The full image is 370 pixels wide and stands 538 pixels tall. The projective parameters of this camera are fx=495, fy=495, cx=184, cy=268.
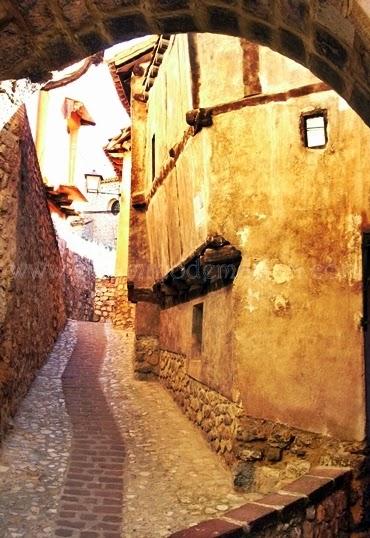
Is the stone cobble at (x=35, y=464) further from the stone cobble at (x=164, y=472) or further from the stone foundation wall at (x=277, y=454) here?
the stone foundation wall at (x=277, y=454)

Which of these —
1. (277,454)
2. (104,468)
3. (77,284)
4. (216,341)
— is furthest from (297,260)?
(77,284)

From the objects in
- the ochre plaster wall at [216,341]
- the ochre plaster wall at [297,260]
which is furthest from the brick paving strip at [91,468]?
the ochre plaster wall at [297,260]

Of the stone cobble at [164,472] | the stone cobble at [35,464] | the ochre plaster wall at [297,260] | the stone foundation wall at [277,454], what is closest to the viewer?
the stone cobble at [35,464]

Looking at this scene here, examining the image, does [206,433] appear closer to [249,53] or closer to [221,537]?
[221,537]

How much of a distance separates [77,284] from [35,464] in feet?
47.3

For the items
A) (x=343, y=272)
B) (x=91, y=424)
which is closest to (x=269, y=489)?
(x=343, y=272)

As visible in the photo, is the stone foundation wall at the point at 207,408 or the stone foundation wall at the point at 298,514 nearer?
the stone foundation wall at the point at 298,514

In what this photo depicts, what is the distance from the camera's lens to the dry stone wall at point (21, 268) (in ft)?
19.4

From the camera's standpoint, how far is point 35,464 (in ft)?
18.0

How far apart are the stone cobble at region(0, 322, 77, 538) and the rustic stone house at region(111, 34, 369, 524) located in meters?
1.92

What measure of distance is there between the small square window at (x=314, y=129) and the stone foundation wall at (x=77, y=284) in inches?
476

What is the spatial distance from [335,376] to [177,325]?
424 centimetres

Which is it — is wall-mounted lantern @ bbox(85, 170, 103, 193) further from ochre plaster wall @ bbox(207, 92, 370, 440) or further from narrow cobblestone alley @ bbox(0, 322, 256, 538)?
ochre plaster wall @ bbox(207, 92, 370, 440)

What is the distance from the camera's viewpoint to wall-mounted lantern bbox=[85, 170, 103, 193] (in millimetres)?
35031
